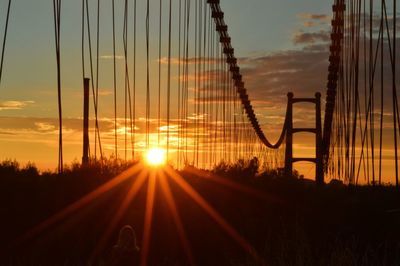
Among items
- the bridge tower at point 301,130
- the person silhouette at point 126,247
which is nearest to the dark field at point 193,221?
the person silhouette at point 126,247

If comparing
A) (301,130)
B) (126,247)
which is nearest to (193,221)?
(126,247)

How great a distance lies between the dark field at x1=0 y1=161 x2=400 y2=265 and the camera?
14.3 meters

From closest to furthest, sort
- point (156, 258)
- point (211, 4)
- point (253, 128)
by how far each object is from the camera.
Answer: point (156, 258) < point (211, 4) < point (253, 128)

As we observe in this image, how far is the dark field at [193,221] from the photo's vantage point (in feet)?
46.8

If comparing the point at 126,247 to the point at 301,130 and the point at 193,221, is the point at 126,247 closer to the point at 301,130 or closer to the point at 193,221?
the point at 193,221

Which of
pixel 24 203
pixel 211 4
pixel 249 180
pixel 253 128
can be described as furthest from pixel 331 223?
pixel 253 128

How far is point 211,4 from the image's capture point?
38.6 metres

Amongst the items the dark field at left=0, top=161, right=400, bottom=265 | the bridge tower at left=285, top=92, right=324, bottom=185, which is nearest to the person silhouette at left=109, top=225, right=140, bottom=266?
the dark field at left=0, top=161, right=400, bottom=265

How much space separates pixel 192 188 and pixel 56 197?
10.7 ft

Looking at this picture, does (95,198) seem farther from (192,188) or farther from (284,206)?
(284,206)

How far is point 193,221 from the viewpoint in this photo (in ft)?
54.8

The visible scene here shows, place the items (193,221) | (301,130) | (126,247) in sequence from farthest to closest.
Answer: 1. (301,130)
2. (193,221)
3. (126,247)

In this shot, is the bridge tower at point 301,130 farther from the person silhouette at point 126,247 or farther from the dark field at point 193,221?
the person silhouette at point 126,247

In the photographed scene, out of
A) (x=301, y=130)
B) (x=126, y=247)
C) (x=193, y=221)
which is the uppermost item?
(x=301, y=130)
